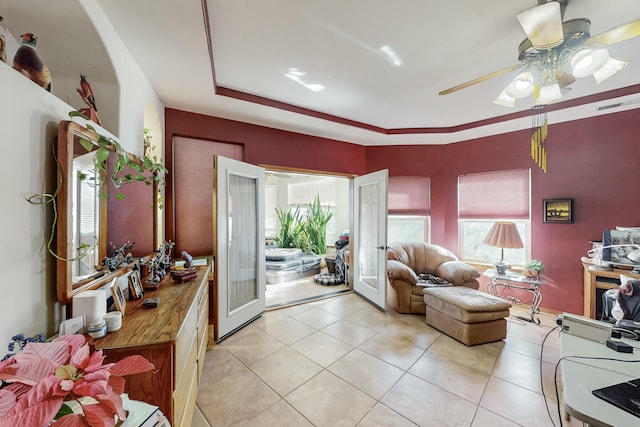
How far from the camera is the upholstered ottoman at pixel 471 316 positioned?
2.47 meters

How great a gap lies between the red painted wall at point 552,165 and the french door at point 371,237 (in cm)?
58

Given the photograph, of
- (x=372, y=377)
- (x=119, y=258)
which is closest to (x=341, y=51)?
(x=119, y=258)

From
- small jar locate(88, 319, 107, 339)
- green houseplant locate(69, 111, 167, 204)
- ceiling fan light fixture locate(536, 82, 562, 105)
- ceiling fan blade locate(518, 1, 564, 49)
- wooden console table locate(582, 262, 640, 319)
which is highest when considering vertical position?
ceiling fan blade locate(518, 1, 564, 49)

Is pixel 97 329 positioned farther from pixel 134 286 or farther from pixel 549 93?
pixel 549 93

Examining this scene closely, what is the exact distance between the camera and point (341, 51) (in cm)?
196

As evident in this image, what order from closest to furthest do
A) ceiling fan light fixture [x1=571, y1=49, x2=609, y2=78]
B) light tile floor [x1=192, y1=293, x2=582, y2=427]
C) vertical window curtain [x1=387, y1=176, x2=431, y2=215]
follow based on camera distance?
ceiling fan light fixture [x1=571, y1=49, x2=609, y2=78] → light tile floor [x1=192, y1=293, x2=582, y2=427] → vertical window curtain [x1=387, y1=176, x2=431, y2=215]

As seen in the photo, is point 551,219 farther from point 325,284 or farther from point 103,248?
point 103,248

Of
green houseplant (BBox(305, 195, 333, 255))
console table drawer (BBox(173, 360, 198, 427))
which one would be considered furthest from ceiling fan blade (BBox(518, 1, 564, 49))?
green houseplant (BBox(305, 195, 333, 255))

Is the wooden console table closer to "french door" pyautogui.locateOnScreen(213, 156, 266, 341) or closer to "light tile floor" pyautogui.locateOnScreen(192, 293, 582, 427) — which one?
"light tile floor" pyautogui.locateOnScreen(192, 293, 582, 427)

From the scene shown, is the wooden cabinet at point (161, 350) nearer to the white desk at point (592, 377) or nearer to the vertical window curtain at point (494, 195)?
the white desk at point (592, 377)

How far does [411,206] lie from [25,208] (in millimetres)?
4306

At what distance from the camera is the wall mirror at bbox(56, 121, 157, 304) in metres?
1.04

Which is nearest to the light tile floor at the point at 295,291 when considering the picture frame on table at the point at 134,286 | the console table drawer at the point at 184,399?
the console table drawer at the point at 184,399

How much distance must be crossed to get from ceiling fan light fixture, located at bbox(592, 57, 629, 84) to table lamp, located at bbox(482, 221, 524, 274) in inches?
76.0
